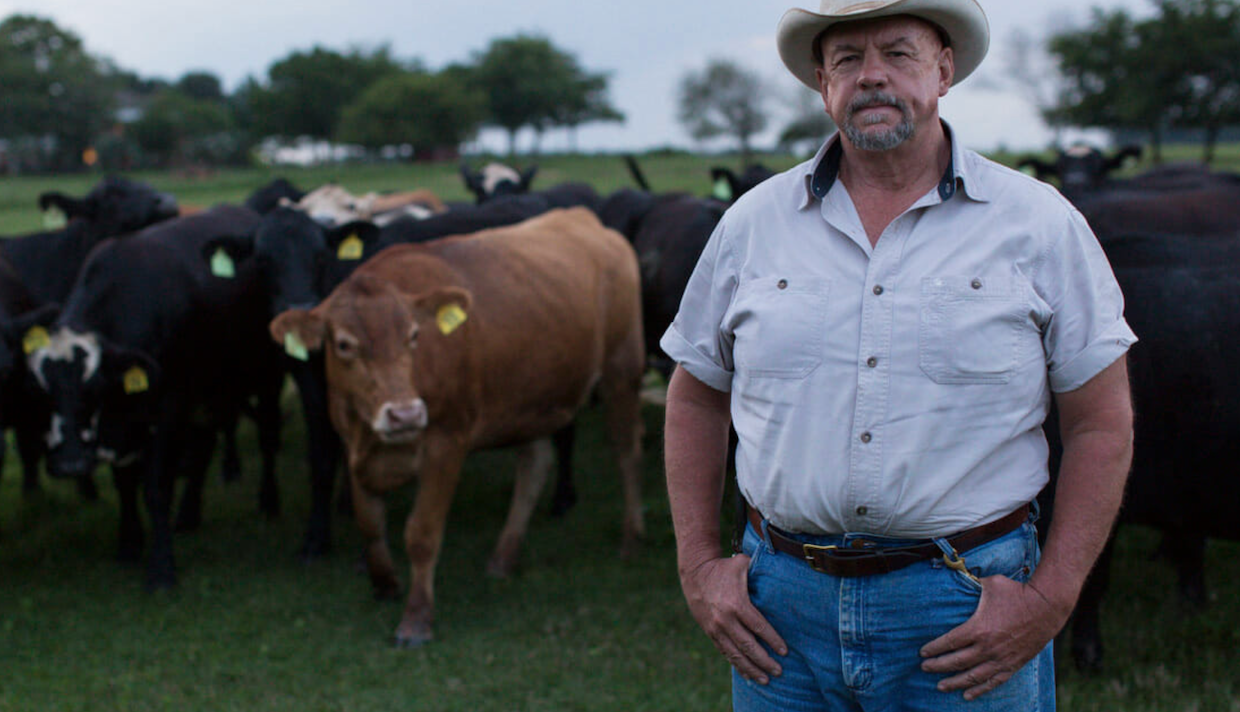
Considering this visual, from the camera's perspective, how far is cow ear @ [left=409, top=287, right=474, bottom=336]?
528 centimetres

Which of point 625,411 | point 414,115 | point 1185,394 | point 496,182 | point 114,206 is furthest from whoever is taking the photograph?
point 414,115

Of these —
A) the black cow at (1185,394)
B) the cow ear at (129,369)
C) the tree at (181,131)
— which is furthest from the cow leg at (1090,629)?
the tree at (181,131)

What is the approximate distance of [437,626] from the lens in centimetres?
546

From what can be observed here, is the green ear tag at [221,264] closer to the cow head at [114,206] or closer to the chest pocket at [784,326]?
the cow head at [114,206]

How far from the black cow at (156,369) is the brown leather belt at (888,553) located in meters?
4.87

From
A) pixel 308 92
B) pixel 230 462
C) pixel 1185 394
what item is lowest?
pixel 230 462

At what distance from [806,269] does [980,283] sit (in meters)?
0.31

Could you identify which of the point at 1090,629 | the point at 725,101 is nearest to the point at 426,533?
the point at 1090,629

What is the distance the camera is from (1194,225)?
6.83 metres

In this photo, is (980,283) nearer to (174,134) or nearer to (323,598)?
(323,598)

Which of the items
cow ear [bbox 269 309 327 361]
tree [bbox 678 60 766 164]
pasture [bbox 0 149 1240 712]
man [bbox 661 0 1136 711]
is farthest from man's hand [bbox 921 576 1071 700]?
tree [bbox 678 60 766 164]

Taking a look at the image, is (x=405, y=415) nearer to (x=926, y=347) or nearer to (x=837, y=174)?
(x=837, y=174)

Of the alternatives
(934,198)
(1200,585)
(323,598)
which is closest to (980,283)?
(934,198)

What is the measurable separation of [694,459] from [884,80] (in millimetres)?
863
